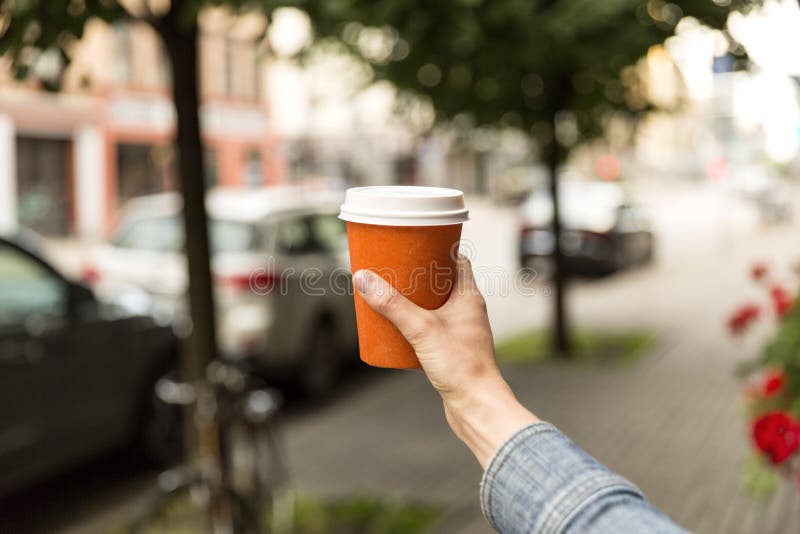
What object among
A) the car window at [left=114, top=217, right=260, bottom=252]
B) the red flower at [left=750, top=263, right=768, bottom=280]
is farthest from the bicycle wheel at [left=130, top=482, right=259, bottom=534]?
the car window at [left=114, top=217, right=260, bottom=252]

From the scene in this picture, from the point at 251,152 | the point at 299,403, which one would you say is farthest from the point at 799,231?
the point at 299,403

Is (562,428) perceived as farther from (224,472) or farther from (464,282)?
(464,282)

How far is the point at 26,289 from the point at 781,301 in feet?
13.1

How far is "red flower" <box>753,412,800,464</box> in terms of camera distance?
2.84 m

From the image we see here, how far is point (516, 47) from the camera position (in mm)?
4977

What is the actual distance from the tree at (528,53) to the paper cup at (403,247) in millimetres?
2092

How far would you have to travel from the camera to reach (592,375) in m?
9.20

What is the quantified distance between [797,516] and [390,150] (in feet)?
139

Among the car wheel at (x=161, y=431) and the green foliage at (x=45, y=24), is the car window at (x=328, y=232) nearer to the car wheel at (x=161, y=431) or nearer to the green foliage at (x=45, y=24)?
the car wheel at (x=161, y=431)

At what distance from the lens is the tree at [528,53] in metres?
3.76

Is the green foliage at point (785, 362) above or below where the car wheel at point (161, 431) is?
above

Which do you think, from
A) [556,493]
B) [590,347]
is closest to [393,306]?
[556,493]

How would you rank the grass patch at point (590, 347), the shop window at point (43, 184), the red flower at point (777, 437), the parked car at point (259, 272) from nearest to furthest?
the red flower at point (777, 437) → the parked car at point (259, 272) → the grass patch at point (590, 347) → the shop window at point (43, 184)

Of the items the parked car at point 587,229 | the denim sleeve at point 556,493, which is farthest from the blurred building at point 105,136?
the denim sleeve at point 556,493
